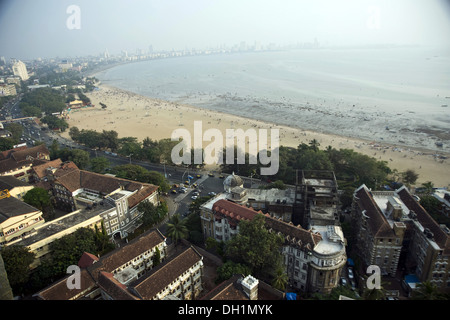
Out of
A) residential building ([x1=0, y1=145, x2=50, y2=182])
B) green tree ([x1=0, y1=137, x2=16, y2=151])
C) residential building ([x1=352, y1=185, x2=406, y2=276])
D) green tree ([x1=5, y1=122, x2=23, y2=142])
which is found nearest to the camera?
residential building ([x1=352, y1=185, x2=406, y2=276])

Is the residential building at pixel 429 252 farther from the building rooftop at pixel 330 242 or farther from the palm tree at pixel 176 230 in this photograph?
the palm tree at pixel 176 230

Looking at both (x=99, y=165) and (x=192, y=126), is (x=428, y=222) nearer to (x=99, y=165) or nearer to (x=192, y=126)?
(x=99, y=165)

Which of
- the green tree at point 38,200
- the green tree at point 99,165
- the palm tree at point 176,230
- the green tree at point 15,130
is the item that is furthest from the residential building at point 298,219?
the green tree at point 15,130

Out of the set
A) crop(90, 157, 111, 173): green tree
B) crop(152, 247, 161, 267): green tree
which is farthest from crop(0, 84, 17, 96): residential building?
crop(152, 247, 161, 267): green tree

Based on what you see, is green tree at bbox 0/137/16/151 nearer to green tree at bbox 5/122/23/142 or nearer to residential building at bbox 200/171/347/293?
green tree at bbox 5/122/23/142

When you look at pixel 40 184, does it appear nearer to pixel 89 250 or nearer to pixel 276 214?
pixel 89 250

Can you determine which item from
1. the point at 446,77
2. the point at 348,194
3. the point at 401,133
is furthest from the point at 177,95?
the point at 446,77
